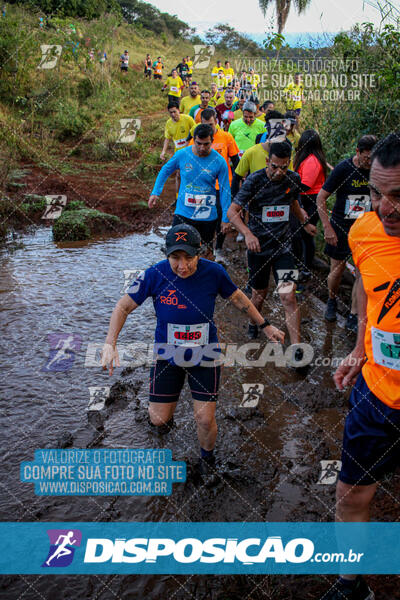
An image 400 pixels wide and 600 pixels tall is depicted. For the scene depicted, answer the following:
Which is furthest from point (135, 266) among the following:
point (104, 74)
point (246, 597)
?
point (104, 74)

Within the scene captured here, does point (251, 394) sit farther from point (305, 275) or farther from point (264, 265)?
point (305, 275)

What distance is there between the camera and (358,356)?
2.51 metres

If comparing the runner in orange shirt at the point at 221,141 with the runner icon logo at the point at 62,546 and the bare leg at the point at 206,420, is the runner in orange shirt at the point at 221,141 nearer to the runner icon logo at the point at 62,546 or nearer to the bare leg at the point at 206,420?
the bare leg at the point at 206,420

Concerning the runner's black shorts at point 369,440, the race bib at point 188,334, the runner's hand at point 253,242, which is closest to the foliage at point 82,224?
the runner's hand at point 253,242

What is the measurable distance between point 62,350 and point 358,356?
11.9 feet

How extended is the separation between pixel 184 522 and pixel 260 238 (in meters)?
2.96

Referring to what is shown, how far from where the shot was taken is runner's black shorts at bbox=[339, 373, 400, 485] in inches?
85.9

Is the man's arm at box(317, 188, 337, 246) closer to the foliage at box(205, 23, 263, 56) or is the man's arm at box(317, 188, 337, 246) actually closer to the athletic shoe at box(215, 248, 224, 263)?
the athletic shoe at box(215, 248, 224, 263)

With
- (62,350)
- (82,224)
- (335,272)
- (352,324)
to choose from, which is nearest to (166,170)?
(335,272)

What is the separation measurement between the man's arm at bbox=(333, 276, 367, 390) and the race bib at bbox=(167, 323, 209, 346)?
1.03 metres

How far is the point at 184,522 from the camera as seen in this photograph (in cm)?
311

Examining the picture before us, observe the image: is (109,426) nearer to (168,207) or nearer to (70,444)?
(70,444)

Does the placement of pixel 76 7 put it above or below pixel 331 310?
above

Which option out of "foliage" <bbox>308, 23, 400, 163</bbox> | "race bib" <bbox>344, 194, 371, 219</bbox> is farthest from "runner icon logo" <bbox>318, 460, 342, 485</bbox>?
"foliage" <bbox>308, 23, 400, 163</bbox>
